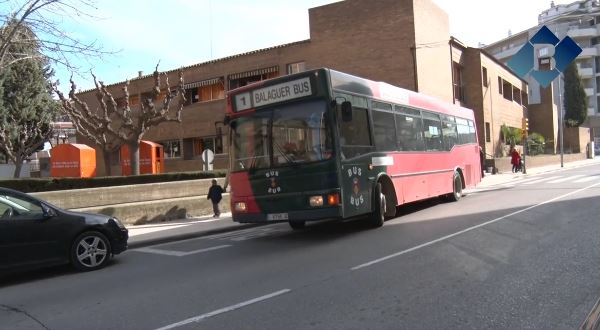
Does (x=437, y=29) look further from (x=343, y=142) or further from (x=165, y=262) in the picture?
(x=165, y=262)

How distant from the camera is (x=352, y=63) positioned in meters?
32.5

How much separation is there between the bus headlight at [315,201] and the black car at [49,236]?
341cm

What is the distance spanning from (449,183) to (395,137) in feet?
14.8

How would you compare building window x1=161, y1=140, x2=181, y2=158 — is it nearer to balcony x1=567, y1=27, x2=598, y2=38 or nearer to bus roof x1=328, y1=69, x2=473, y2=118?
bus roof x1=328, y1=69, x2=473, y2=118

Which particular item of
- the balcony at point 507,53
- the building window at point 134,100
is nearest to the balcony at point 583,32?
the balcony at point 507,53

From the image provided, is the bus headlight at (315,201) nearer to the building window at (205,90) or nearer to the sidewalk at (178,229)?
the sidewalk at (178,229)

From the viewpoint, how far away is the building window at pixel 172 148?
133 feet

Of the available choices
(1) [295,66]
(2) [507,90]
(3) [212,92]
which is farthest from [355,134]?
(2) [507,90]

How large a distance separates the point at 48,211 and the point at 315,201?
4.48 metres

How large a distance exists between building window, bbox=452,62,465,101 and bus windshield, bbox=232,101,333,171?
94.7ft

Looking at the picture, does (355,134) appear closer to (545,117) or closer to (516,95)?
(516,95)

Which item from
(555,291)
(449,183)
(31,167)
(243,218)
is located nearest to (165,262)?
(243,218)

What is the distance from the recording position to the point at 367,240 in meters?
9.96

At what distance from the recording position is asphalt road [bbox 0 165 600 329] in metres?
5.36
